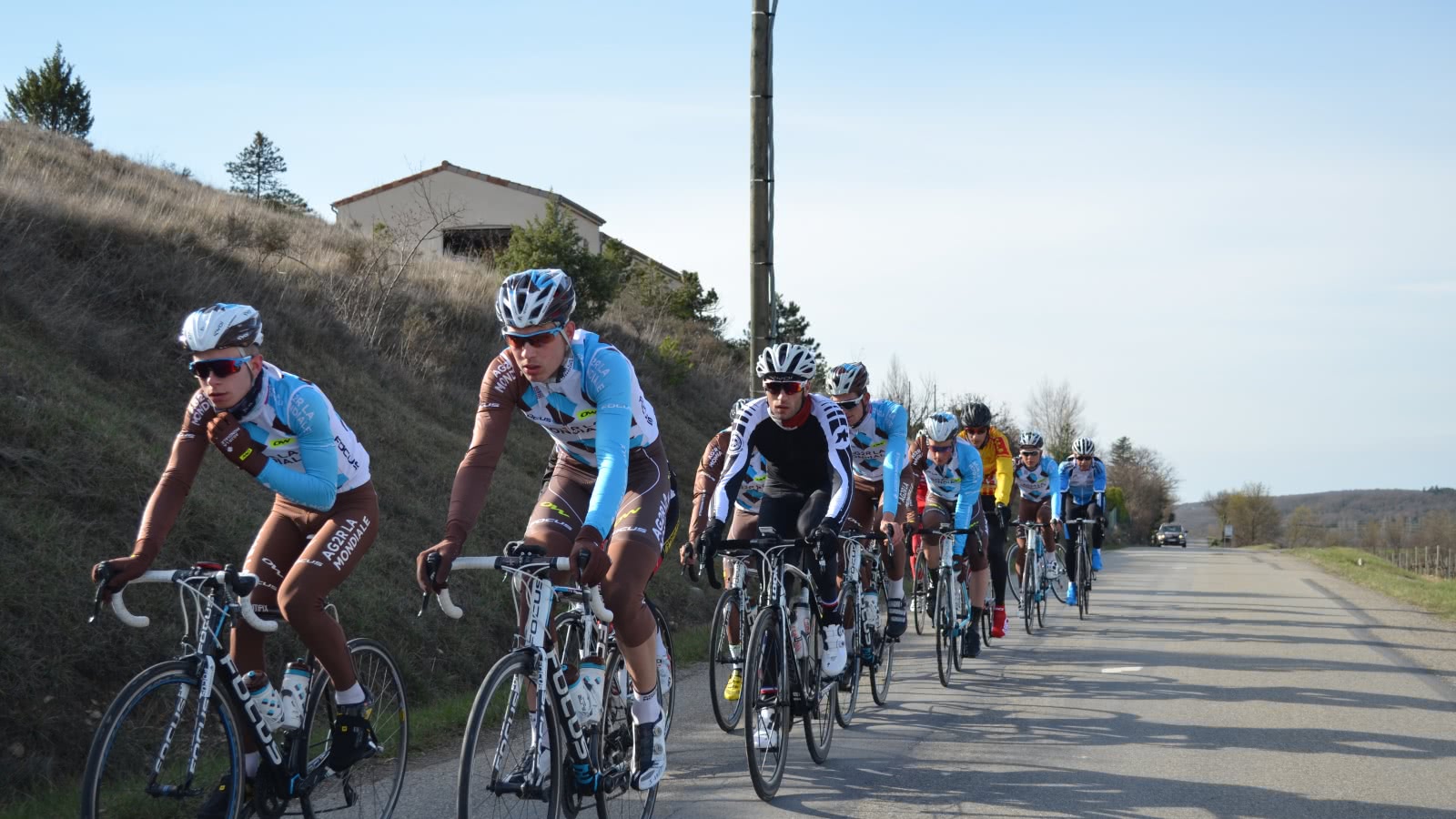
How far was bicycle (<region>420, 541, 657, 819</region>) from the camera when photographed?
4.36 metres

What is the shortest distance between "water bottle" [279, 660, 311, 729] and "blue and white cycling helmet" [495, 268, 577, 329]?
1699 millimetres

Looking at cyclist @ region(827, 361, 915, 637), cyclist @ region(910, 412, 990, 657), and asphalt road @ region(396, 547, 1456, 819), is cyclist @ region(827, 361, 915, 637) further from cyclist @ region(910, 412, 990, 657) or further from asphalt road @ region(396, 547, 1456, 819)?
asphalt road @ region(396, 547, 1456, 819)

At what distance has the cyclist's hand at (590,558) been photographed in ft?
14.6

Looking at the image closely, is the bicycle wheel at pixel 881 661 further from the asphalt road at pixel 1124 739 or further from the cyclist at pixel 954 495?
the cyclist at pixel 954 495

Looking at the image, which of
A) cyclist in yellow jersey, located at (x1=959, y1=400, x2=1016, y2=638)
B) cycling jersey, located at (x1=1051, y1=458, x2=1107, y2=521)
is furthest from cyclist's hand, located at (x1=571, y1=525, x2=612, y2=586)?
cycling jersey, located at (x1=1051, y1=458, x2=1107, y2=521)

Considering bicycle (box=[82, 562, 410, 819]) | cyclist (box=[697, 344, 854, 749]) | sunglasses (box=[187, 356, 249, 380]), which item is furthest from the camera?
cyclist (box=[697, 344, 854, 749])

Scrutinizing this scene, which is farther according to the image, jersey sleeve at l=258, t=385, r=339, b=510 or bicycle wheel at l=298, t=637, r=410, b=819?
bicycle wheel at l=298, t=637, r=410, b=819

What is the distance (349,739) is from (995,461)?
28.0ft

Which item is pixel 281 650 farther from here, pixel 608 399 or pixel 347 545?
pixel 608 399

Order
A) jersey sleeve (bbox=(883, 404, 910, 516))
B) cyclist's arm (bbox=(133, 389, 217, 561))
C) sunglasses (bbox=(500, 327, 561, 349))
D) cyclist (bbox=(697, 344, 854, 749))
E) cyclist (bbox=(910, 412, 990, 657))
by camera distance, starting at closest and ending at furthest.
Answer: cyclist's arm (bbox=(133, 389, 217, 561)) → sunglasses (bbox=(500, 327, 561, 349)) → cyclist (bbox=(697, 344, 854, 749)) → jersey sleeve (bbox=(883, 404, 910, 516)) → cyclist (bbox=(910, 412, 990, 657))

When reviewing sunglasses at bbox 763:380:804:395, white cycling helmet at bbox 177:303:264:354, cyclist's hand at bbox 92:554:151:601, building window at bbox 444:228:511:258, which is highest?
building window at bbox 444:228:511:258

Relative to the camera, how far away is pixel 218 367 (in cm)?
482

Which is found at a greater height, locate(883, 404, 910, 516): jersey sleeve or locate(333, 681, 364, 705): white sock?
locate(883, 404, 910, 516): jersey sleeve

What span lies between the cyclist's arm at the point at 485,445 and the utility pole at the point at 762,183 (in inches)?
288
